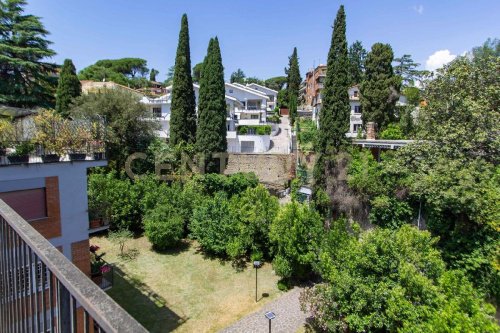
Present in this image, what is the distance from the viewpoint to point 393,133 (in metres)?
24.6

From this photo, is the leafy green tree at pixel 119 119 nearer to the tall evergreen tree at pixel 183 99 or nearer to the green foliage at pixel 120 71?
the tall evergreen tree at pixel 183 99

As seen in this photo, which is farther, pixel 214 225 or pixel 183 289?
pixel 214 225

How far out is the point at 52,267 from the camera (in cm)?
149

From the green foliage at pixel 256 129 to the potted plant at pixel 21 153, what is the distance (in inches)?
1049

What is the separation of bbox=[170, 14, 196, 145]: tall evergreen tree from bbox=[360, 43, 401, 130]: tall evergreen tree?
15.1m

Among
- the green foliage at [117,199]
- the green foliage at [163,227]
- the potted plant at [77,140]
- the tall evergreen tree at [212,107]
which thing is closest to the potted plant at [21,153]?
the potted plant at [77,140]

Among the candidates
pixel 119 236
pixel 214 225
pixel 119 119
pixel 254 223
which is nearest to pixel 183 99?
pixel 119 119

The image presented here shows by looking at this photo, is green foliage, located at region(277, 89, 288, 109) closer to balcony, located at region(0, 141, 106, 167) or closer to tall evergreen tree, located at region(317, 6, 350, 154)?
tall evergreen tree, located at region(317, 6, 350, 154)

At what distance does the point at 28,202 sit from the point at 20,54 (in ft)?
70.7

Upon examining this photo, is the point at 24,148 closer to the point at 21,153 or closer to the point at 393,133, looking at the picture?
the point at 21,153

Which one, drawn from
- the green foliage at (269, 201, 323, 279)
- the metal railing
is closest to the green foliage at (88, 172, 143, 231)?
the green foliage at (269, 201, 323, 279)

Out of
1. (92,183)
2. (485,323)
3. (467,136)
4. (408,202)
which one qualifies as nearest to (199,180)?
(92,183)

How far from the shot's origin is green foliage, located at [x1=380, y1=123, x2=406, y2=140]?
24500 mm

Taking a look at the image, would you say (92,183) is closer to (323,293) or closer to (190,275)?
(190,275)
